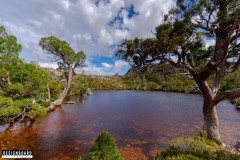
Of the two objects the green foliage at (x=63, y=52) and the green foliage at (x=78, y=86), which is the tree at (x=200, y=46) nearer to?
the green foliage at (x=63, y=52)

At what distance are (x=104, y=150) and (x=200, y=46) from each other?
8597 millimetres

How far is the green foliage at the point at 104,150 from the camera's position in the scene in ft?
18.3

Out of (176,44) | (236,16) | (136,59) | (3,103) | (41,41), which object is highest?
(41,41)

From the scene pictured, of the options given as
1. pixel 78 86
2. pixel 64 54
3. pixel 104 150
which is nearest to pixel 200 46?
pixel 104 150

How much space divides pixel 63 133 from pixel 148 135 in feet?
24.3

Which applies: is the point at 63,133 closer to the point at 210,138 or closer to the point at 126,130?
the point at 126,130

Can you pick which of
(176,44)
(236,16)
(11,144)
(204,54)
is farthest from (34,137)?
(236,16)

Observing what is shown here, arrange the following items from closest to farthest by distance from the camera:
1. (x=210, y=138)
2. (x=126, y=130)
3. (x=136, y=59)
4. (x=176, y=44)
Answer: (x=176, y=44) < (x=210, y=138) < (x=136, y=59) < (x=126, y=130)

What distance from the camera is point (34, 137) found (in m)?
12.0

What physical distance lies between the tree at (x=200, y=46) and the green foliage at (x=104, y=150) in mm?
5739

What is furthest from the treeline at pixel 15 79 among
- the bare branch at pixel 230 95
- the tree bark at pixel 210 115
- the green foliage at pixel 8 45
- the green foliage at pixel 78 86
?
the green foliage at pixel 78 86

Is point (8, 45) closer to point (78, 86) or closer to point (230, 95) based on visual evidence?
point (230, 95)

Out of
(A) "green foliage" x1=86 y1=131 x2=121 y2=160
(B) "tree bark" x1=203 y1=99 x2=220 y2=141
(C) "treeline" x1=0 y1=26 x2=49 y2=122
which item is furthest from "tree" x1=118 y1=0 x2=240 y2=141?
(C) "treeline" x1=0 y1=26 x2=49 y2=122

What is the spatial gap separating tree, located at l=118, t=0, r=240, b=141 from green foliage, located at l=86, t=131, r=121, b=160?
18.8ft
